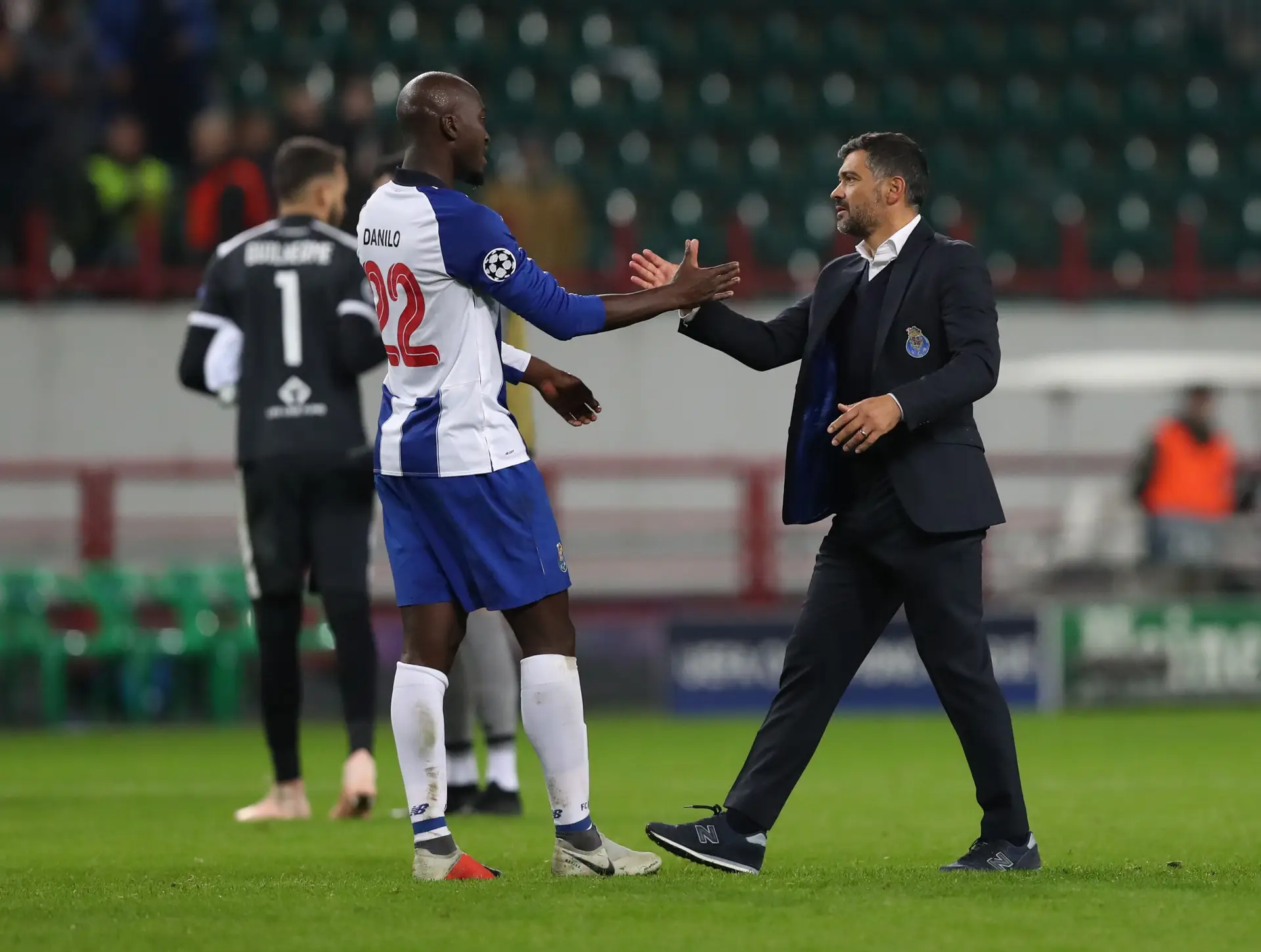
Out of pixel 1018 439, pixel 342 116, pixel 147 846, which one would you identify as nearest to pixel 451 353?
pixel 147 846

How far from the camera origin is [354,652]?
7844 millimetres

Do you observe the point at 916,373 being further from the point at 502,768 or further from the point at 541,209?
the point at 541,209

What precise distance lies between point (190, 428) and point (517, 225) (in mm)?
3008

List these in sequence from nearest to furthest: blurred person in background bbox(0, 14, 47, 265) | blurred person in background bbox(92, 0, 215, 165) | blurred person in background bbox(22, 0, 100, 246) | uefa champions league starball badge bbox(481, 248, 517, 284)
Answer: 1. uefa champions league starball badge bbox(481, 248, 517, 284)
2. blurred person in background bbox(0, 14, 47, 265)
3. blurred person in background bbox(22, 0, 100, 246)
4. blurred person in background bbox(92, 0, 215, 165)

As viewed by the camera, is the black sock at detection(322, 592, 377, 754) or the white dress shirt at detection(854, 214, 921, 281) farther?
the black sock at detection(322, 592, 377, 754)

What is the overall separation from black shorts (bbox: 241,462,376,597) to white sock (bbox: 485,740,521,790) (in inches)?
30.8

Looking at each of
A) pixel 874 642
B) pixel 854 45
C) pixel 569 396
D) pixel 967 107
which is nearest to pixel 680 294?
pixel 569 396

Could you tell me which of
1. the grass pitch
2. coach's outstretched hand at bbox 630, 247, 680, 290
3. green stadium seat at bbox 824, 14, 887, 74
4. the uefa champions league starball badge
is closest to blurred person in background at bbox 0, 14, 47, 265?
the grass pitch

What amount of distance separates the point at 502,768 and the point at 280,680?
2.89ft

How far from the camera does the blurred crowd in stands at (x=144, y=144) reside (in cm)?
1577

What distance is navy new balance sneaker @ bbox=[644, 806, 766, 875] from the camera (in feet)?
18.6

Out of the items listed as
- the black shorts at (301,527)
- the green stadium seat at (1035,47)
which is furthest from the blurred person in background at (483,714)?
the green stadium seat at (1035,47)

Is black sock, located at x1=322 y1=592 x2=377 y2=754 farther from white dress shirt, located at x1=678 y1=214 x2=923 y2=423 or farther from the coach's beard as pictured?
the coach's beard

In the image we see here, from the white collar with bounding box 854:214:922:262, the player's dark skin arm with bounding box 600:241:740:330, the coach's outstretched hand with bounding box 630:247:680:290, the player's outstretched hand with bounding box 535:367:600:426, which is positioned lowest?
the player's outstretched hand with bounding box 535:367:600:426
